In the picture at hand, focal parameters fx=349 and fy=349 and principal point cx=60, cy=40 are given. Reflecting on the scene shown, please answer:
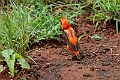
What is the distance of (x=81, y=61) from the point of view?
389cm

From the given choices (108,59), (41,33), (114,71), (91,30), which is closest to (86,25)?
(91,30)

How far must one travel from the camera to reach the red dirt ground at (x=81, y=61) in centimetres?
358

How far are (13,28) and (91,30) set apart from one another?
132 centimetres

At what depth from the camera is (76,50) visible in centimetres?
386

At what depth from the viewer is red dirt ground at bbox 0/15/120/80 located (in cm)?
358

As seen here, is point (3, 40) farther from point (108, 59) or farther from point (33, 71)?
point (108, 59)

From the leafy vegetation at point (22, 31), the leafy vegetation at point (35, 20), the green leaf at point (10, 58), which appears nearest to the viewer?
the green leaf at point (10, 58)

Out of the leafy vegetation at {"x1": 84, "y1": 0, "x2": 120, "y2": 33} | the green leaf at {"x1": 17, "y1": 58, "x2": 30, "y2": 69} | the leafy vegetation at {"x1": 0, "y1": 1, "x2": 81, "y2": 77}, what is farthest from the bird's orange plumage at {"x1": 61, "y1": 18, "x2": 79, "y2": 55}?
the leafy vegetation at {"x1": 84, "y1": 0, "x2": 120, "y2": 33}

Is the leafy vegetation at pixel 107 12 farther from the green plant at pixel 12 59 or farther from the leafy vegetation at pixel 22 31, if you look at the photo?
the green plant at pixel 12 59

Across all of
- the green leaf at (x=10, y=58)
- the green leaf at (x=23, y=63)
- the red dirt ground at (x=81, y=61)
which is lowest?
the red dirt ground at (x=81, y=61)

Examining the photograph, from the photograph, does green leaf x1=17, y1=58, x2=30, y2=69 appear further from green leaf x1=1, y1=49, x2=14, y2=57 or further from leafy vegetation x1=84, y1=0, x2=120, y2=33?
leafy vegetation x1=84, y1=0, x2=120, y2=33

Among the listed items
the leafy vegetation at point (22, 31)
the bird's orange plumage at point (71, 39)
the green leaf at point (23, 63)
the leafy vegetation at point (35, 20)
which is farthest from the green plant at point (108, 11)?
the green leaf at point (23, 63)

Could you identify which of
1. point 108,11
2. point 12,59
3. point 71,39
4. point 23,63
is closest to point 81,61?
point 71,39

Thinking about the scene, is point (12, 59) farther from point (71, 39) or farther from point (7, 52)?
point (71, 39)
